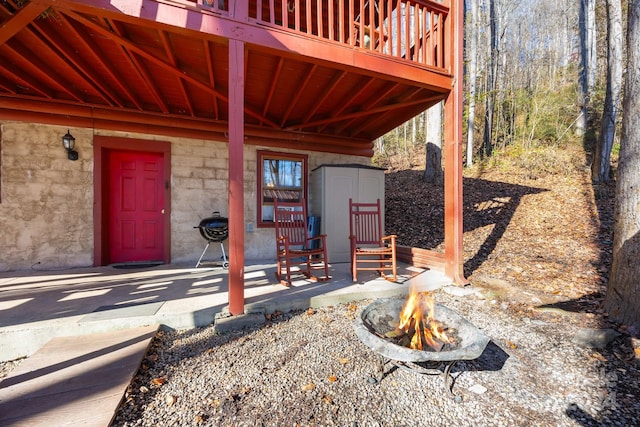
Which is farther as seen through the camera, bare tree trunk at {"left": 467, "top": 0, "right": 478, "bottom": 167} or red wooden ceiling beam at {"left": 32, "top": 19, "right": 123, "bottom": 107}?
bare tree trunk at {"left": 467, "top": 0, "right": 478, "bottom": 167}

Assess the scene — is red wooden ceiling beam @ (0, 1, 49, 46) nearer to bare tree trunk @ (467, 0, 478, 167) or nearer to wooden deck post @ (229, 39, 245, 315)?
wooden deck post @ (229, 39, 245, 315)

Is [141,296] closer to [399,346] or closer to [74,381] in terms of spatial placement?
[74,381]

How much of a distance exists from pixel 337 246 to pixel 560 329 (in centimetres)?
295

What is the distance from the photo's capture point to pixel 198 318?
2.26 meters

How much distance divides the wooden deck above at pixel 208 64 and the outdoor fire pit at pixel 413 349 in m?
2.24

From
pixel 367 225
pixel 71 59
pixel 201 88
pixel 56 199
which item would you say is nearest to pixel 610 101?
pixel 367 225

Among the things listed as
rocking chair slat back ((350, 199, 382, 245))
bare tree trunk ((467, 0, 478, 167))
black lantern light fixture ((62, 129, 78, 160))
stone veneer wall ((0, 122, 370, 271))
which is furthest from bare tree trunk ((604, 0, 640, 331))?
bare tree trunk ((467, 0, 478, 167))

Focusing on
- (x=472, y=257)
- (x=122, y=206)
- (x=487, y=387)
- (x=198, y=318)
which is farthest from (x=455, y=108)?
(x=122, y=206)

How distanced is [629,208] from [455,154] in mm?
1581

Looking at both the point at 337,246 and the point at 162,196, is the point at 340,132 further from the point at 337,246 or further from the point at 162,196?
the point at 162,196

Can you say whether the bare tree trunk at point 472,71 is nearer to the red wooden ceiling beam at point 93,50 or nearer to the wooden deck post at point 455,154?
the wooden deck post at point 455,154

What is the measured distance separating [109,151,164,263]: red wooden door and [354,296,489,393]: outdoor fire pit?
3.86m

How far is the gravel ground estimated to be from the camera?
4.40 feet

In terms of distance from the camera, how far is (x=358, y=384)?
5.22ft
